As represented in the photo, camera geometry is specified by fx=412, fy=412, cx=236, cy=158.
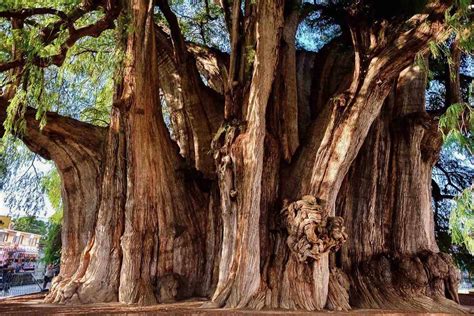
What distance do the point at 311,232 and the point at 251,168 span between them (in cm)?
86

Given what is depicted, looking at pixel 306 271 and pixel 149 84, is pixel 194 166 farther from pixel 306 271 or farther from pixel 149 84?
pixel 306 271

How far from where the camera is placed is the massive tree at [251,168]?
13.2ft

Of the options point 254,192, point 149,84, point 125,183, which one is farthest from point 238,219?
point 149,84

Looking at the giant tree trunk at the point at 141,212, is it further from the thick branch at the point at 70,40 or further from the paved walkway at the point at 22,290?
the paved walkway at the point at 22,290

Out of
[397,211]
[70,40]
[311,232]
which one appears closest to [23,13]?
[70,40]

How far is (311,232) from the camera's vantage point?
384cm

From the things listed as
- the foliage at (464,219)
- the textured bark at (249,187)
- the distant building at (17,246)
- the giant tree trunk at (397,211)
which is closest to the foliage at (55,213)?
the textured bark at (249,187)

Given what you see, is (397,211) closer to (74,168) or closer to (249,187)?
(249,187)

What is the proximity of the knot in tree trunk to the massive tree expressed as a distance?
0.01 metres

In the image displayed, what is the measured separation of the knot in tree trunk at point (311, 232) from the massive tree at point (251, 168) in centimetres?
1

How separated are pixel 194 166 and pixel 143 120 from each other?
1.02 metres

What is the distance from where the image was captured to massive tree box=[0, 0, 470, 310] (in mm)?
4016

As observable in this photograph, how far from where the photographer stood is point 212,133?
5.55 meters

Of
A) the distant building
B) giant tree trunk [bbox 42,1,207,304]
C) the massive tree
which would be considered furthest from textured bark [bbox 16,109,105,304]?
the distant building
